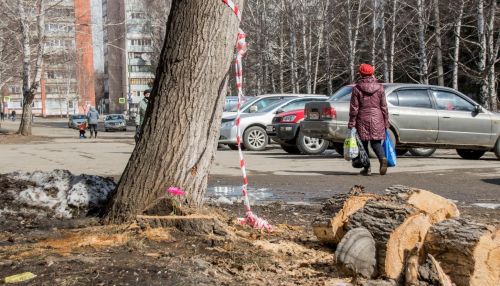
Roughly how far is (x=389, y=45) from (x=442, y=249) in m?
32.8

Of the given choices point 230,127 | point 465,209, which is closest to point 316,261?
point 465,209

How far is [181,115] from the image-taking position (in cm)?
482

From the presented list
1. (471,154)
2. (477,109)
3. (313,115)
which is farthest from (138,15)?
(477,109)

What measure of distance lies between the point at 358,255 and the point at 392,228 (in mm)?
354

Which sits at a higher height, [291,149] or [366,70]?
[366,70]

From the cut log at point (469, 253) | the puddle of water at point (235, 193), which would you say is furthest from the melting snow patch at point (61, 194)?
the cut log at point (469, 253)

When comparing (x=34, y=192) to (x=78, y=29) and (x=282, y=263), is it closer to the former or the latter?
(x=282, y=263)

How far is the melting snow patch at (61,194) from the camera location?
5.53 meters

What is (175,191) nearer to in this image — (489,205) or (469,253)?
(469,253)

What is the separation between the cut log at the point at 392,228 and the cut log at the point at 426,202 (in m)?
0.35

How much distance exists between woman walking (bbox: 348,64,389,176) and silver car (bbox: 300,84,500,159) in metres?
3.41

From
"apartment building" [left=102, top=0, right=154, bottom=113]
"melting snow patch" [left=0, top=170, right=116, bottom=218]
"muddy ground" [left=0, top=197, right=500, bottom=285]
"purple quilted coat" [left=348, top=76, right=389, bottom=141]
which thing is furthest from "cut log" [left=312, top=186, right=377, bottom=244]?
"apartment building" [left=102, top=0, right=154, bottom=113]

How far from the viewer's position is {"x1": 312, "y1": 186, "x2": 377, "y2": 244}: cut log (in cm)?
465

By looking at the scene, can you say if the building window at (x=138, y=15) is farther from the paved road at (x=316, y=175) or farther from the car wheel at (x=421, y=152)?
the car wheel at (x=421, y=152)
